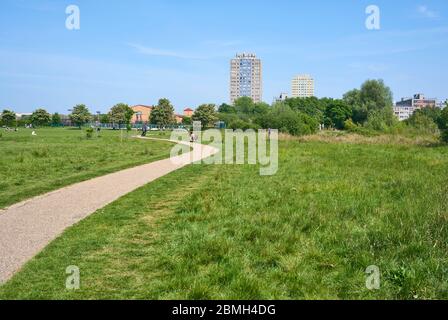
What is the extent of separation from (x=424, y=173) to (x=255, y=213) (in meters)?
8.57

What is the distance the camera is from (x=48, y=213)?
8.86m

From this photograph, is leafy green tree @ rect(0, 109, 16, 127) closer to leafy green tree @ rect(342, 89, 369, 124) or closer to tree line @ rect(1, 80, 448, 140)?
tree line @ rect(1, 80, 448, 140)

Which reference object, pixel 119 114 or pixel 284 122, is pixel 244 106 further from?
pixel 284 122

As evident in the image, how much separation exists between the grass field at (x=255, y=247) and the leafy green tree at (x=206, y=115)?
97799 millimetres

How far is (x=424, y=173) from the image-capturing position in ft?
47.9

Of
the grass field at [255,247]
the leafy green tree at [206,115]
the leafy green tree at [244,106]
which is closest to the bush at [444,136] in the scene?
the grass field at [255,247]

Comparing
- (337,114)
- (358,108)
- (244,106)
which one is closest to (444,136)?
(358,108)

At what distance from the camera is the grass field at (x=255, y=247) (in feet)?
16.1

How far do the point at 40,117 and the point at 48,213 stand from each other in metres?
112

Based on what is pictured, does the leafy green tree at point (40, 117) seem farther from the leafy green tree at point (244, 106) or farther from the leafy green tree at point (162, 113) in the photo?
the leafy green tree at point (244, 106)

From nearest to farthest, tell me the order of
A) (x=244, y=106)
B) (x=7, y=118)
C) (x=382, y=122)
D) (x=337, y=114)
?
(x=382, y=122) < (x=7, y=118) < (x=337, y=114) < (x=244, y=106)

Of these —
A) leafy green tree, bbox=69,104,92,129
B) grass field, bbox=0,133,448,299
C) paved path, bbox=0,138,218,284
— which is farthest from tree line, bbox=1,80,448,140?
paved path, bbox=0,138,218,284
